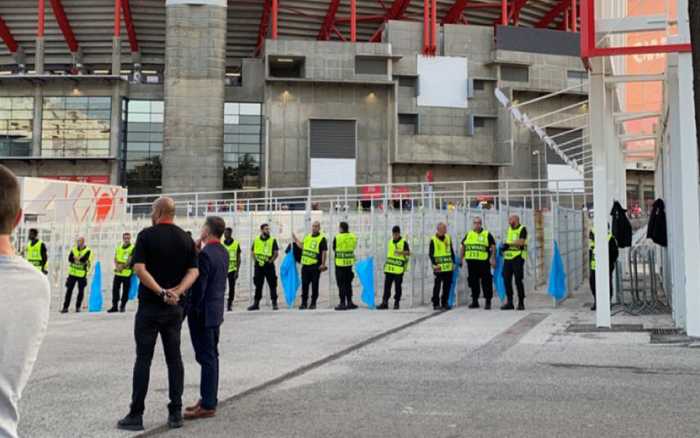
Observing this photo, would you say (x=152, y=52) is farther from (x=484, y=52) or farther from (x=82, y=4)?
(x=484, y=52)

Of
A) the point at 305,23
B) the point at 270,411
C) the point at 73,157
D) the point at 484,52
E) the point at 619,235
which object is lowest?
the point at 270,411

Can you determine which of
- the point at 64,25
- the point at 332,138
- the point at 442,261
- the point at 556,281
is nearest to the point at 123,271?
the point at 442,261

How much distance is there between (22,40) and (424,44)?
30.9 metres

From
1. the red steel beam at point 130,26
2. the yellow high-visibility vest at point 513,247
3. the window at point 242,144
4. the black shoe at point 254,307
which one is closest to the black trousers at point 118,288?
the black shoe at point 254,307

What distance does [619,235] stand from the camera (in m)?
13.0

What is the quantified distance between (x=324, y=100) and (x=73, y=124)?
58.9ft

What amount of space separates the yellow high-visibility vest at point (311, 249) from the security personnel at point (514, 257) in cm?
373

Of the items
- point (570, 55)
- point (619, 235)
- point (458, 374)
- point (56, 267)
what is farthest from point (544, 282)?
point (570, 55)

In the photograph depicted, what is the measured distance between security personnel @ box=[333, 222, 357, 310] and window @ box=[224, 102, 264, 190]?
3396 centimetres

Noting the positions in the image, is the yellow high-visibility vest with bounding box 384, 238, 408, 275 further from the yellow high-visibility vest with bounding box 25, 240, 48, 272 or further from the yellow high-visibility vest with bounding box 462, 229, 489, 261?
the yellow high-visibility vest with bounding box 25, 240, 48, 272

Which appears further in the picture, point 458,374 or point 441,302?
point 441,302

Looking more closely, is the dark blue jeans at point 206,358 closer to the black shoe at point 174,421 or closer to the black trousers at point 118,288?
the black shoe at point 174,421

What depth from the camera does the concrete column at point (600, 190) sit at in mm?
9820

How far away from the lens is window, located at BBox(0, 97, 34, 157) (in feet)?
153
